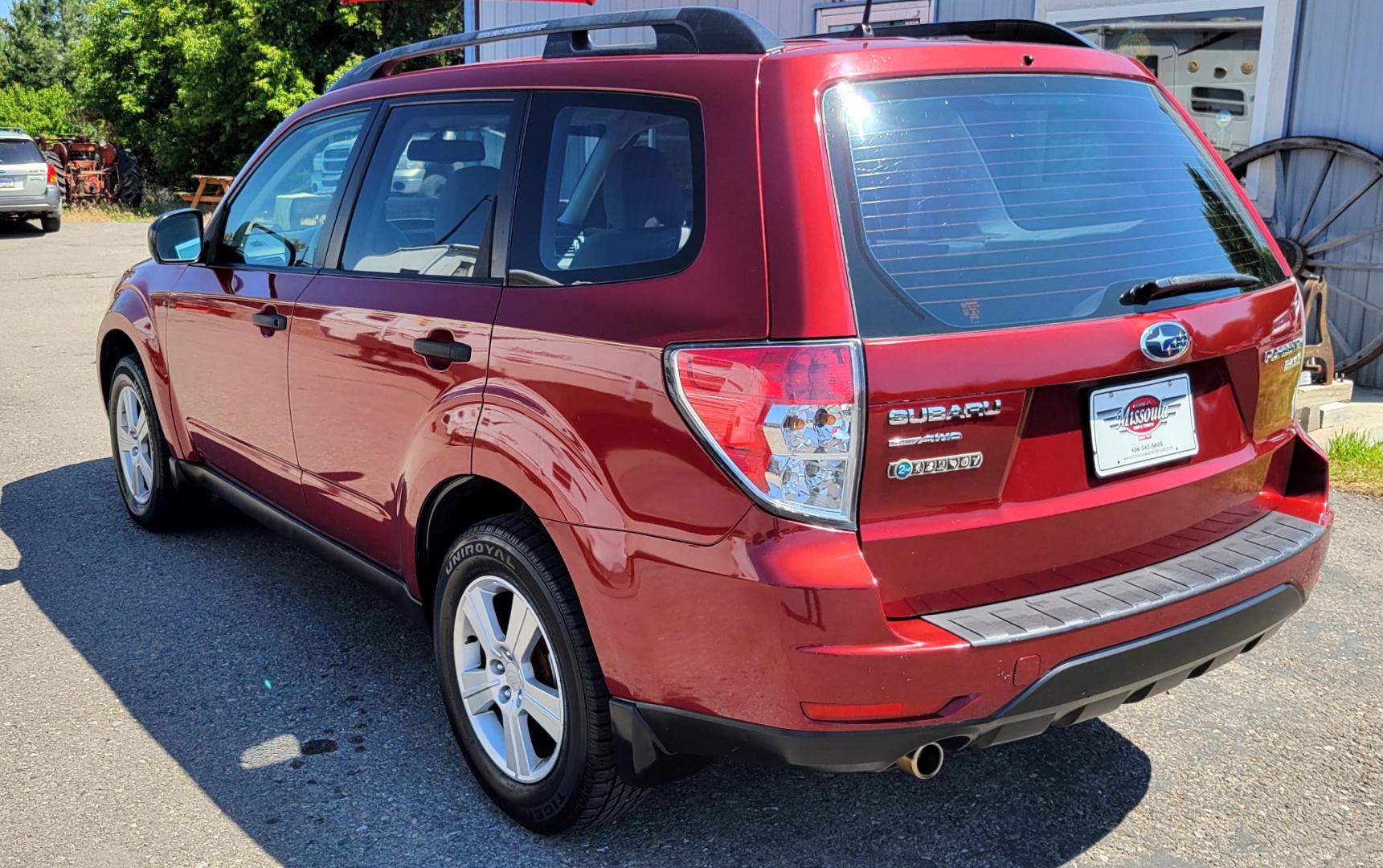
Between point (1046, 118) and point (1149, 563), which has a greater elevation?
point (1046, 118)

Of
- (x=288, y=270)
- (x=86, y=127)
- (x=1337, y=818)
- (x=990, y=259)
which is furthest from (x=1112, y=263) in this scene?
(x=86, y=127)

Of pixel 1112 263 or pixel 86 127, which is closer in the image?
pixel 1112 263

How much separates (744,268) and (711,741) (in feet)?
3.16

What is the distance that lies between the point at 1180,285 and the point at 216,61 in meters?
29.2

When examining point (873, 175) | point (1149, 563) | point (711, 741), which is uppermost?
point (873, 175)

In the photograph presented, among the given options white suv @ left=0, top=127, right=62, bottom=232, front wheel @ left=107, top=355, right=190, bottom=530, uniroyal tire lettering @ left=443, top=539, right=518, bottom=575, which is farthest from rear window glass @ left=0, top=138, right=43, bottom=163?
uniroyal tire lettering @ left=443, top=539, right=518, bottom=575

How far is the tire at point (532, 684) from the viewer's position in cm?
272

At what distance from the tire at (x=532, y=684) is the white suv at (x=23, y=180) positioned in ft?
69.2

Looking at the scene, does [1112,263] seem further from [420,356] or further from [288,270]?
[288,270]

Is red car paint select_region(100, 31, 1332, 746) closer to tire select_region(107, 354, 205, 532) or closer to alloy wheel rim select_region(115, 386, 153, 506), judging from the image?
tire select_region(107, 354, 205, 532)

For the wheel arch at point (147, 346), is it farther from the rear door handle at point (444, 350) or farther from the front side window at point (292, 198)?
the rear door handle at point (444, 350)

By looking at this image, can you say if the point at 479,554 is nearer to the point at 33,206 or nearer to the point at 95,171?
the point at 33,206

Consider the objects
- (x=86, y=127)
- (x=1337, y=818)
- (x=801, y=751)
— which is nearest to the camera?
(x=801, y=751)

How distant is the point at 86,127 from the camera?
117 ft
